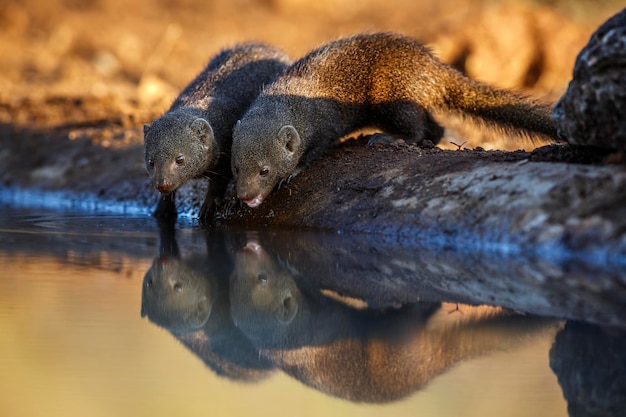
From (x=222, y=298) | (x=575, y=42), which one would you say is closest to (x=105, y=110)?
(x=575, y=42)

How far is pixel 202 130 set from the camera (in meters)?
5.95

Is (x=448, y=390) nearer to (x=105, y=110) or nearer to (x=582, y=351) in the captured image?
(x=582, y=351)

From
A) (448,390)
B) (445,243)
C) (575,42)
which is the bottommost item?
(448,390)

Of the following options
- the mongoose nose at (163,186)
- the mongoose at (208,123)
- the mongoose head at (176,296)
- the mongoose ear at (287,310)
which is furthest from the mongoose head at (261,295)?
the mongoose at (208,123)

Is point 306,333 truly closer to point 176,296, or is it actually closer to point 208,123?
point 176,296

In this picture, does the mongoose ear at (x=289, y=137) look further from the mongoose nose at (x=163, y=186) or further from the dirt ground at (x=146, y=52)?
the dirt ground at (x=146, y=52)

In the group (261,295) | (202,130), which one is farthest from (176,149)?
(261,295)

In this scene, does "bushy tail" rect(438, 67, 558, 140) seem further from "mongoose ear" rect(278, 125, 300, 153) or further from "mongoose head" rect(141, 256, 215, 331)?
"mongoose head" rect(141, 256, 215, 331)

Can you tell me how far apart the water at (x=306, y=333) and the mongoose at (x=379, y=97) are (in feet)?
4.94

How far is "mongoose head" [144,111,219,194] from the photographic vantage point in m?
5.77

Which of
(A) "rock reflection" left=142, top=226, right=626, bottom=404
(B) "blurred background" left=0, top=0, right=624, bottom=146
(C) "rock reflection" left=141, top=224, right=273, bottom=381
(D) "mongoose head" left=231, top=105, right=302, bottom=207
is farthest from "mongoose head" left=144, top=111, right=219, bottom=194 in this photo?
(B) "blurred background" left=0, top=0, right=624, bottom=146

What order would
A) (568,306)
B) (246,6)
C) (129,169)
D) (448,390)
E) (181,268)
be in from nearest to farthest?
(448,390), (568,306), (181,268), (129,169), (246,6)

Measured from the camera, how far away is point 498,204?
4711 millimetres

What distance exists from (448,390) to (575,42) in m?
→ 9.42
